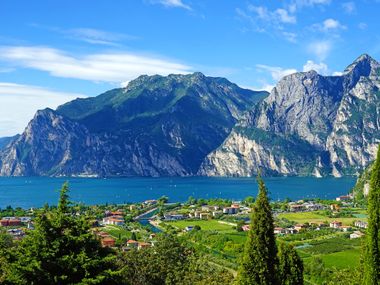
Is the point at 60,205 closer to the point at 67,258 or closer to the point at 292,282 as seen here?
the point at 67,258

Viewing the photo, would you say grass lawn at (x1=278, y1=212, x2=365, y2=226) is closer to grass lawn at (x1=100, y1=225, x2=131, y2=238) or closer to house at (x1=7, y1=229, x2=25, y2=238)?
grass lawn at (x1=100, y1=225, x2=131, y2=238)

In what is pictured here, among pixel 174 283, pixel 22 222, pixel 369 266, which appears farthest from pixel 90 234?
pixel 22 222

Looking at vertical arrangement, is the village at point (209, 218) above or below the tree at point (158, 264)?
below

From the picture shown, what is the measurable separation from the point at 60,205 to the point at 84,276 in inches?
56.2

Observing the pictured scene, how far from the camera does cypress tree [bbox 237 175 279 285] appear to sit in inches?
455

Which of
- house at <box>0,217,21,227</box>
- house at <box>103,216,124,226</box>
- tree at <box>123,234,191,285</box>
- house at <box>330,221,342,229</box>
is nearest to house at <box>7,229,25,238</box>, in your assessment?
house at <box>0,217,21,227</box>

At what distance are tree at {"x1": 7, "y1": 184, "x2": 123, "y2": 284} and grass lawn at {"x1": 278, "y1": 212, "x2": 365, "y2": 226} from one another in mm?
83323

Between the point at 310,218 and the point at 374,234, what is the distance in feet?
289

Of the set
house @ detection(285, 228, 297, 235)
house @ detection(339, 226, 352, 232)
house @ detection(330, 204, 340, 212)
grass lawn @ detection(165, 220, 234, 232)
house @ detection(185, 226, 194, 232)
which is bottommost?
grass lawn @ detection(165, 220, 234, 232)

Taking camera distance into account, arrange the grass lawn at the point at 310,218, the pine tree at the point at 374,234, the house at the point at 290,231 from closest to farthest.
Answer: the pine tree at the point at 374,234, the house at the point at 290,231, the grass lawn at the point at 310,218

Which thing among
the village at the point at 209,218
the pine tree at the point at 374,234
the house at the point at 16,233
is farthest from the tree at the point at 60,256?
the village at the point at 209,218

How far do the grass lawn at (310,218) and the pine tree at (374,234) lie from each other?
254 ft

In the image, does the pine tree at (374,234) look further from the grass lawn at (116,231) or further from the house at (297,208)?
the house at (297,208)

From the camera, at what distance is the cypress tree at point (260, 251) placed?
1156 cm
